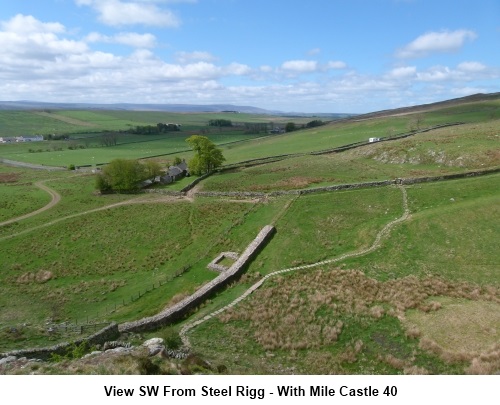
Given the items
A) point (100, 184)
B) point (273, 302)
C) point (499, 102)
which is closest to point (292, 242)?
point (273, 302)

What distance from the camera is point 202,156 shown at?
72.2m

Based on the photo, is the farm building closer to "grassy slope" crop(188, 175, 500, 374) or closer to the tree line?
the tree line

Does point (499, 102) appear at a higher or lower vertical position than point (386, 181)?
higher

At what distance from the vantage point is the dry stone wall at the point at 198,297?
26312 mm

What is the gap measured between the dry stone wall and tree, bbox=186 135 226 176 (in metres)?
36.5

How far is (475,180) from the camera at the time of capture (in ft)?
155

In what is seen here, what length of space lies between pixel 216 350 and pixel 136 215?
111 ft

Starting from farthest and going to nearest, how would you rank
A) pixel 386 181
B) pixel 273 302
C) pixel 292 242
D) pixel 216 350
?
pixel 386 181 < pixel 292 242 < pixel 273 302 < pixel 216 350

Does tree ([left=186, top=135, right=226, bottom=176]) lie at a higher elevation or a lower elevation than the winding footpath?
higher

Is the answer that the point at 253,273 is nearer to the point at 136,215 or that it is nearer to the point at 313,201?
the point at 313,201

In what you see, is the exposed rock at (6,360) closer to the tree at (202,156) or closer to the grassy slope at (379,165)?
the grassy slope at (379,165)

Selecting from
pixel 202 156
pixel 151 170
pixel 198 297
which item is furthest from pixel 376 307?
pixel 151 170

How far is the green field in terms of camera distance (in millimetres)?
22750

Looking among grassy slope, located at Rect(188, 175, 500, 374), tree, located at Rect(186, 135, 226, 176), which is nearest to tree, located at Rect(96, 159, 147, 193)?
tree, located at Rect(186, 135, 226, 176)
